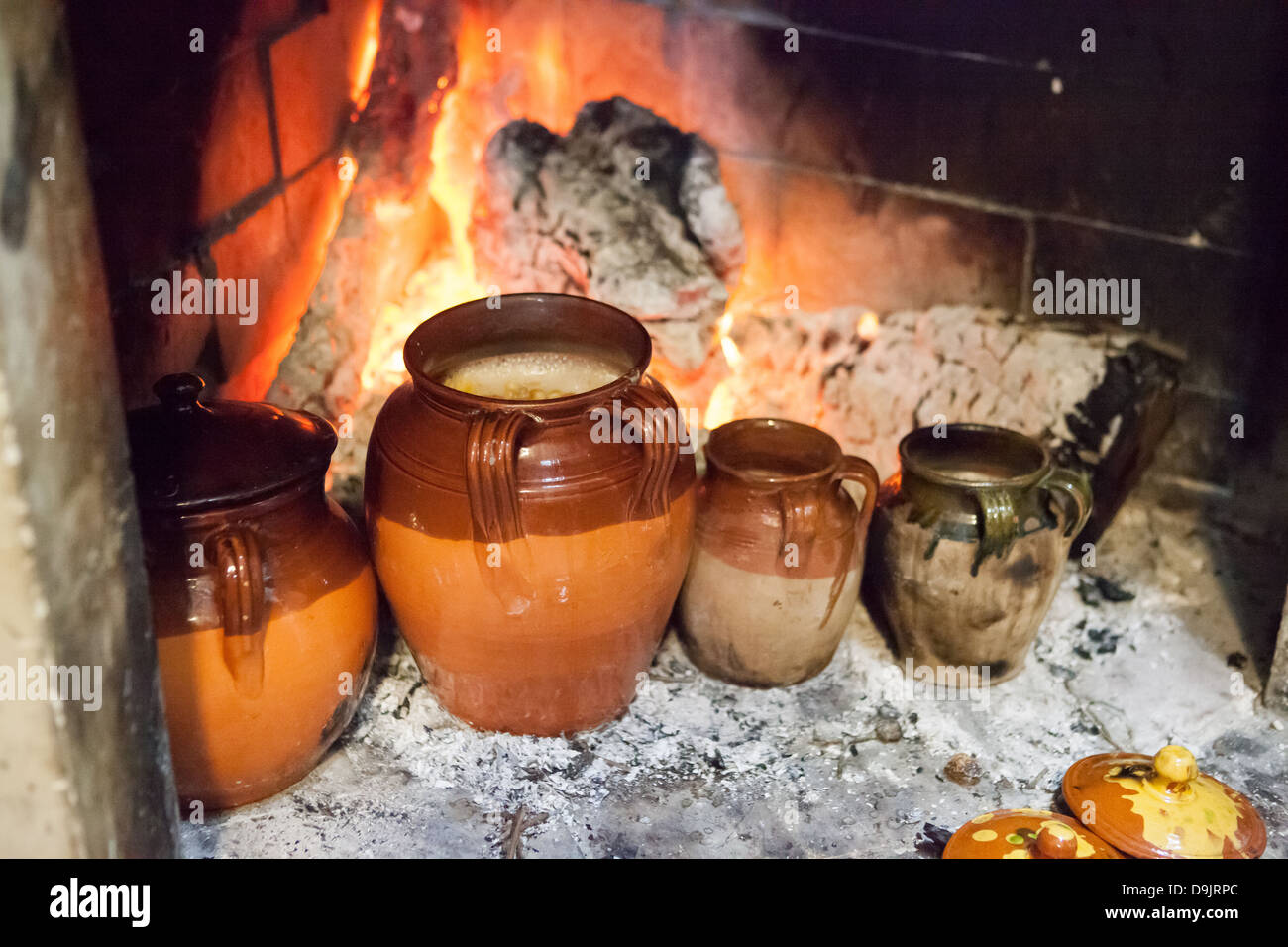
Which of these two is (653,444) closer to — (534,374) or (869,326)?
(534,374)

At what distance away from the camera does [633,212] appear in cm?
427

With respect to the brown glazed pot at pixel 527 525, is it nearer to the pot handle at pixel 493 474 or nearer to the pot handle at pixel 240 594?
the pot handle at pixel 493 474

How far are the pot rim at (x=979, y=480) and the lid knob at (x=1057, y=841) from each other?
3.15 feet

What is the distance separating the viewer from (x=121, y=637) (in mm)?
2451

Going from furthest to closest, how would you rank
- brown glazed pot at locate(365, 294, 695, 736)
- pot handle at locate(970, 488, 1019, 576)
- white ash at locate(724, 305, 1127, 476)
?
1. white ash at locate(724, 305, 1127, 476)
2. pot handle at locate(970, 488, 1019, 576)
3. brown glazed pot at locate(365, 294, 695, 736)

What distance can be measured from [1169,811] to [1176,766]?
0.10m

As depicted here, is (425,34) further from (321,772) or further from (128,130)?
(321,772)

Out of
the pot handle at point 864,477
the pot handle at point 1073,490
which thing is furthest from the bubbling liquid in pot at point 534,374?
the pot handle at point 1073,490

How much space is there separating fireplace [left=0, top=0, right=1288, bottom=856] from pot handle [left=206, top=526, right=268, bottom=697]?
0.45m

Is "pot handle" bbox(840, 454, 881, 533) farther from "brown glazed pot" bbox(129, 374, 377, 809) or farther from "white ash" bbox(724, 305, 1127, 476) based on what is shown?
"brown glazed pot" bbox(129, 374, 377, 809)

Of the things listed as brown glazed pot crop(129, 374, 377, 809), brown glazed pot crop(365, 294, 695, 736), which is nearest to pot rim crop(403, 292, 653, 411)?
brown glazed pot crop(365, 294, 695, 736)

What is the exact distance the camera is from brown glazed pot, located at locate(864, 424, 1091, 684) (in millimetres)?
3479
